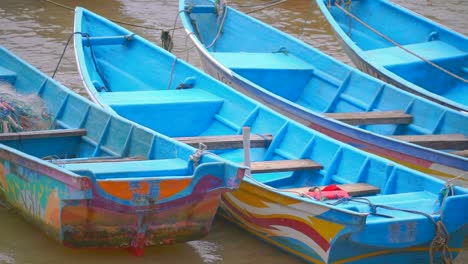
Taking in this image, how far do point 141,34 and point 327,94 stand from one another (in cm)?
476

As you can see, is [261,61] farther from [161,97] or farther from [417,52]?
[417,52]

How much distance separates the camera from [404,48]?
32.4ft

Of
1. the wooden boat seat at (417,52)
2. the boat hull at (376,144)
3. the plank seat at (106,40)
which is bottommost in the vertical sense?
the boat hull at (376,144)

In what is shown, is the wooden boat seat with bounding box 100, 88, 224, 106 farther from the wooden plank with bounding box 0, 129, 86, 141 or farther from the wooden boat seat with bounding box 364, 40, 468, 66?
the wooden boat seat with bounding box 364, 40, 468, 66

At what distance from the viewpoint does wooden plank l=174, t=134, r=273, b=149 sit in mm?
7484

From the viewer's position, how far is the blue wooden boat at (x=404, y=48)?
31.3 ft

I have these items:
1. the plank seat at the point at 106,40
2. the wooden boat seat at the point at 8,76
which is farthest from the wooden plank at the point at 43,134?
the plank seat at the point at 106,40

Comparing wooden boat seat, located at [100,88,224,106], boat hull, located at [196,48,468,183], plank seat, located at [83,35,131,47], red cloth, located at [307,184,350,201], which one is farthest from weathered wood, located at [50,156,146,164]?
plank seat, located at [83,35,131,47]

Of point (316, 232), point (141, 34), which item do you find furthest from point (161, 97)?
point (141, 34)

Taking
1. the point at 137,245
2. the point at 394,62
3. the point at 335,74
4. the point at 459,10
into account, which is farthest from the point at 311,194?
the point at 459,10

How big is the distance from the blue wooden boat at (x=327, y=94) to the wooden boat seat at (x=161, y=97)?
460mm

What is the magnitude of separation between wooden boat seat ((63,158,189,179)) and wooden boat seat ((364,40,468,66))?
3718 millimetres

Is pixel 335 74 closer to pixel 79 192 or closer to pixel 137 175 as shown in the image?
pixel 137 175

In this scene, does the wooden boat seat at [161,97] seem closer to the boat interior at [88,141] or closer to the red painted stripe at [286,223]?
the boat interior at [88,141]
